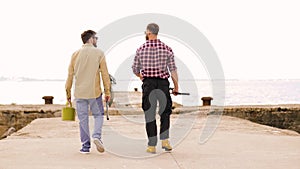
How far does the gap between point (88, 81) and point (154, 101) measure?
0.98 metres

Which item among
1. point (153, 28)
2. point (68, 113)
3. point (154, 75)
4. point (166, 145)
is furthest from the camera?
point (68, 113)

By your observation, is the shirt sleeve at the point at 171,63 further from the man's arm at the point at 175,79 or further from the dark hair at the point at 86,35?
the dark hair at the point at 86,35

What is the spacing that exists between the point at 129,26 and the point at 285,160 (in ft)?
12.8

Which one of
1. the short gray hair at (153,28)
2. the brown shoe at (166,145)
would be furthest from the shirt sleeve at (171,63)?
the brown shoe at (166,145)

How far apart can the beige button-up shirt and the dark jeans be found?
57 centimetres

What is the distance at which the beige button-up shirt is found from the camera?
6863 mm

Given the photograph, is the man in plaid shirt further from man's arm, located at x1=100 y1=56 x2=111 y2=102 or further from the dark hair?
the dark hair

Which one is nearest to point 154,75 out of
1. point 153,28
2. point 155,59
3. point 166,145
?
point 155,59

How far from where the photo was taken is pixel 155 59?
687 centimetres

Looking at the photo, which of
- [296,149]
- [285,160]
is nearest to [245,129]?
[296,149]

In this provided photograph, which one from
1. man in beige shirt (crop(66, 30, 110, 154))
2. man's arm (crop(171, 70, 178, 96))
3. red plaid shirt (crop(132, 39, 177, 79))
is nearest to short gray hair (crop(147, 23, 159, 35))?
red plaid shirt (crop(132, 39, 177, 79))

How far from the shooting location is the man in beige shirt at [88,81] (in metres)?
6.87

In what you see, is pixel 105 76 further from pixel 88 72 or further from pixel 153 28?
pixel 153 28

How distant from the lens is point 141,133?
10.0 m
